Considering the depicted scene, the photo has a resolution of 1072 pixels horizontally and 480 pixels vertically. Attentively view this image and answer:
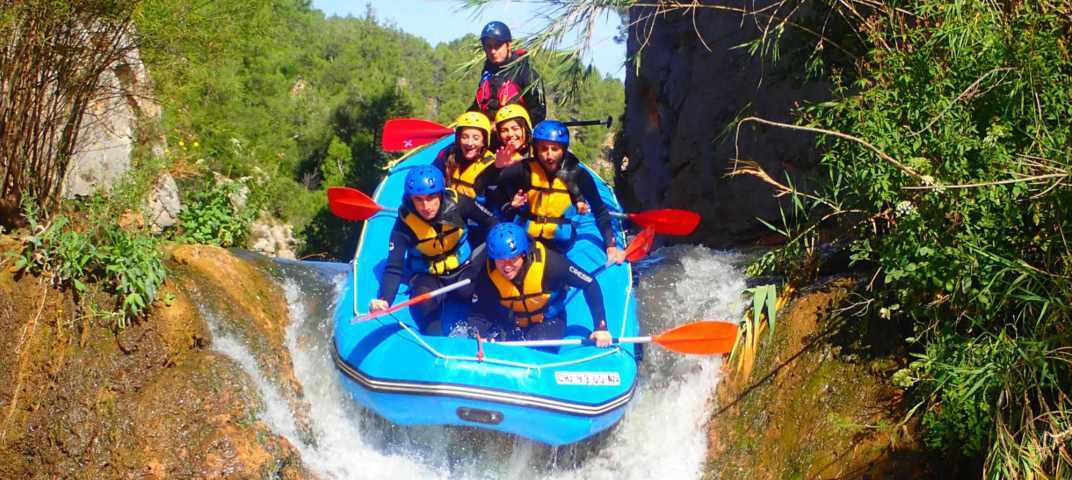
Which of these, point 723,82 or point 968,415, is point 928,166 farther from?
point 723,82

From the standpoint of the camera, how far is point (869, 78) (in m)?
5.48

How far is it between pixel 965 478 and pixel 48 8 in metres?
5.25

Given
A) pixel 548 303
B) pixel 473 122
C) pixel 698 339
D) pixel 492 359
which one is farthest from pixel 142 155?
pixel 698 339

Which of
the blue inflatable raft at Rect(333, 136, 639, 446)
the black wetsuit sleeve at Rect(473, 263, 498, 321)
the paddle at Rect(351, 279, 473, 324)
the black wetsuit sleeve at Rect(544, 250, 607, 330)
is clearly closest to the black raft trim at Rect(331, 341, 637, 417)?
the blue inflatable raft at Rect(333, 136, 639, 446)

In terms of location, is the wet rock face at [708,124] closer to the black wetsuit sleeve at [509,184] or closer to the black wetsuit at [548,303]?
the black wetsuit sleeve at [509,184]

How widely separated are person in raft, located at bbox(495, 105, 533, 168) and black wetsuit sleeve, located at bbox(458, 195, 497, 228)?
1.28ft

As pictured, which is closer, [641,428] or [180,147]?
[641,428]

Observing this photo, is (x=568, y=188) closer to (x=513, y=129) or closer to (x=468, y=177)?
(x=513, y=129)

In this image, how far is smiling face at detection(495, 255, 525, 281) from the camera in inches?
197

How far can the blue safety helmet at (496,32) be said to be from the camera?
672 centimetres

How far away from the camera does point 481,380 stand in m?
4.68

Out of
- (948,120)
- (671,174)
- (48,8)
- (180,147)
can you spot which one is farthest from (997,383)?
(180,147)

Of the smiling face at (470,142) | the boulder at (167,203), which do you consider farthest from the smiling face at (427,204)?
the boulder at (167,203)

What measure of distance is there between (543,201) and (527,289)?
0.86 metres
